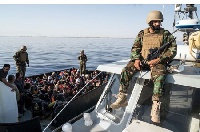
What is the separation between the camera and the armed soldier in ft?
13.8

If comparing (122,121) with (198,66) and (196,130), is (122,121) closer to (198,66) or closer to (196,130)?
(196,130)

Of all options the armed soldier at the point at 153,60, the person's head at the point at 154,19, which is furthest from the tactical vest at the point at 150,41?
the person's head at the point at 154,19

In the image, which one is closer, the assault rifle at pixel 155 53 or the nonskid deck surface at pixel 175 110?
the nonskid deck surface at pixel 175 110

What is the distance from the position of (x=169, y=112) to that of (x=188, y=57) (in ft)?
7.03

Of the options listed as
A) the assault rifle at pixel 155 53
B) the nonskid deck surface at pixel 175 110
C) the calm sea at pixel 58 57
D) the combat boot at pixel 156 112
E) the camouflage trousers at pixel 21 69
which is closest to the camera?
the combat boot at pixel 156 112

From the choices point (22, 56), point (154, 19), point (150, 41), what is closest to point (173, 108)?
point (150, 41)

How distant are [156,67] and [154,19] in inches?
37.1

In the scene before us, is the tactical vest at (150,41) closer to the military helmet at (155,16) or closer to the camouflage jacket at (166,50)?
the camouflage jacket at (166,50)

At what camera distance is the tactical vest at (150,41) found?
185 inches

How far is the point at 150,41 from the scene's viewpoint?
479cm

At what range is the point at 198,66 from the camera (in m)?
5.41
